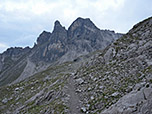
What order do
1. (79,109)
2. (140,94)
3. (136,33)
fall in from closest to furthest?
(140,94), (79,109), (136,33)

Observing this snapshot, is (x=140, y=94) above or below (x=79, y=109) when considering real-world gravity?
above

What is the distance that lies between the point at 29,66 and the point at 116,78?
584 feet

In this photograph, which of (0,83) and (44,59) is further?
(44,59)

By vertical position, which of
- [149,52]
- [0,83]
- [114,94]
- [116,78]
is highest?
[0,83]

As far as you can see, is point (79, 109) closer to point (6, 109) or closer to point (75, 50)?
point (6, 109)

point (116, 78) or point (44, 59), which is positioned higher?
point (44, 59)

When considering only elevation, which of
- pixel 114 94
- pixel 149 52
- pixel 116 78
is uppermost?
pixel 149 52

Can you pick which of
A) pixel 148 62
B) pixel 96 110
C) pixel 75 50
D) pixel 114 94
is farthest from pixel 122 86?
pixel 75 50

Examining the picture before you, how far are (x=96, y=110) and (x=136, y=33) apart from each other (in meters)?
24.7

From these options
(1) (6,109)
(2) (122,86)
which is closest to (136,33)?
(2) (122,86)

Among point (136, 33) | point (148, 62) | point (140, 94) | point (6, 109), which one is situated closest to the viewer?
point (140, 94)

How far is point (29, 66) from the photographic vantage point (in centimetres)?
17525

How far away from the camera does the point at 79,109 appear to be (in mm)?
15133

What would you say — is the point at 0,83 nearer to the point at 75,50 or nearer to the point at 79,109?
the point at 75,50
